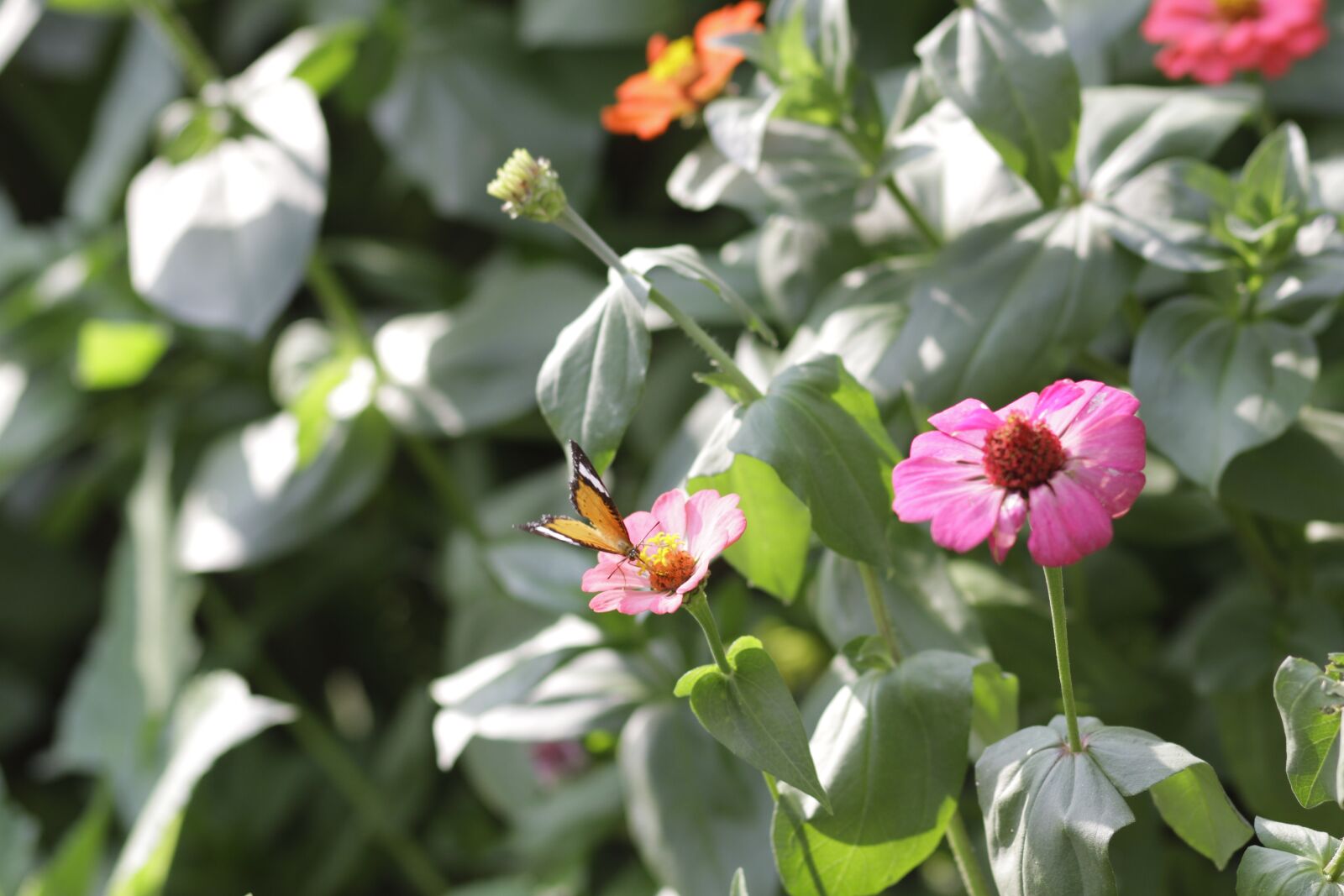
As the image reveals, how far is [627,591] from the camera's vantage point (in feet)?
1.28

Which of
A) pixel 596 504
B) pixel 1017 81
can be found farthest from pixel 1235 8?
pixel 596 504

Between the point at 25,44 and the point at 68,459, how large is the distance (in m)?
0.41

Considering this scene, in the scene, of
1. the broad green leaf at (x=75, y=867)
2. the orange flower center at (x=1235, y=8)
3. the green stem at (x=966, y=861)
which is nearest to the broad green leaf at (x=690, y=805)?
the green stem at (x=966, y=861)

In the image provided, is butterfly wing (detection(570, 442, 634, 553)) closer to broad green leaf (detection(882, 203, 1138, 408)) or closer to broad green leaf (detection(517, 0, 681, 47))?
broad green leaf (detection(882, 203, 1138, 408))

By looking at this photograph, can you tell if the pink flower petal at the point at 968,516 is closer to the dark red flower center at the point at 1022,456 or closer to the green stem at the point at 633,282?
the dark red flower center at the point at 1022,456

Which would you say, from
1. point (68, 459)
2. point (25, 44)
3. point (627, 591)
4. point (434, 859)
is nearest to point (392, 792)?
point (434, 859)

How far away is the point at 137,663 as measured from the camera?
980 mm

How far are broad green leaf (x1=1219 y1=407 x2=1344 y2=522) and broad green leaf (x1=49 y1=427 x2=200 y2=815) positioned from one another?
2.42 feet

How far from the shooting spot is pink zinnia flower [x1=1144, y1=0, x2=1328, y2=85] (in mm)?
656

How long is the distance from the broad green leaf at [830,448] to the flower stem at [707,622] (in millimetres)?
62

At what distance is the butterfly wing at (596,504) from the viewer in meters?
0.38

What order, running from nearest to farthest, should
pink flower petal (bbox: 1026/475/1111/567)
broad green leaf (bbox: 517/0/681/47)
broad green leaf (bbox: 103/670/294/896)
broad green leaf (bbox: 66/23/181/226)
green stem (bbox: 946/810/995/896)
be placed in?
1. pink flower petal (bbox: 1026/475/1111/567)
2. green stem (bbox: 946/810/995/896)
3. broad green leaf (bbox: 103/670/294/896)
4. broad green leaf (bbox: 517/0/681/47)
5. broad green leaf (bbox: 66/23/181/226)

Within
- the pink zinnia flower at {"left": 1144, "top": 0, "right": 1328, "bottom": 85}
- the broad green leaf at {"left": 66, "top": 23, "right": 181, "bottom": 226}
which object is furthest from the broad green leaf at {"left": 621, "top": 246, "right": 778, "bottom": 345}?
the broad green leaf at {"left": 66, "top": 23, "right": 181, "bottom": 226}

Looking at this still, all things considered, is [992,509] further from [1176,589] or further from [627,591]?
[1176,589]
